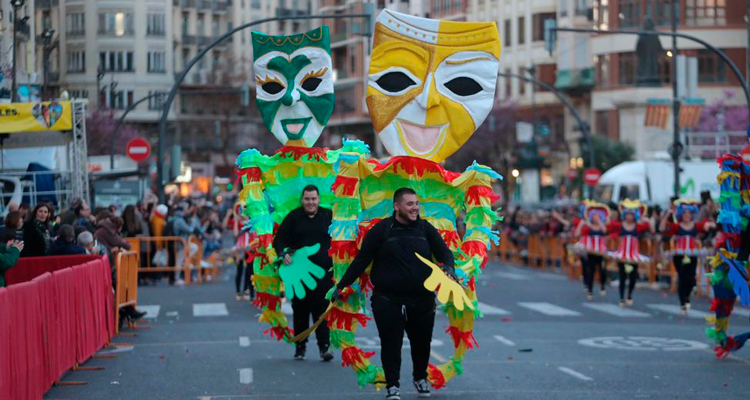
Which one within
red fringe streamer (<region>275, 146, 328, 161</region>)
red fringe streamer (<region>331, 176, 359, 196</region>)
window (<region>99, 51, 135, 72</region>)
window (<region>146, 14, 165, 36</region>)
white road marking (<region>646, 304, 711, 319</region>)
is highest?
window (<region>146, 14, 165, 36</region>)

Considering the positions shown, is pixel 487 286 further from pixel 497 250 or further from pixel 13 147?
pixel 497 250

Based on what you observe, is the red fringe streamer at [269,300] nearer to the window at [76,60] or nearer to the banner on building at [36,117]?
the banner on building at [36,117]

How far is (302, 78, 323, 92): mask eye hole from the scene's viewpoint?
15.1m

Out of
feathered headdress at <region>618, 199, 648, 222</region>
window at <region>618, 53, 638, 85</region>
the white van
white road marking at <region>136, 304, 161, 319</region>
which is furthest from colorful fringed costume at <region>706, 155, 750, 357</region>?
window at <region>618, 53, 638, 85</region>

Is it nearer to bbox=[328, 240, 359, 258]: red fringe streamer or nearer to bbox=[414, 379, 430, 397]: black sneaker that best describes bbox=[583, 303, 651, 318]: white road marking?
bbox=[414, 379, 430, 397]: black sneaker

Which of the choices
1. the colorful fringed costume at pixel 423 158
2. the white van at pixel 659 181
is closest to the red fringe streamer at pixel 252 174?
the colorful fringed costume at pixel 423 158

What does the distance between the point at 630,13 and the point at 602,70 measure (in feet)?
15.5

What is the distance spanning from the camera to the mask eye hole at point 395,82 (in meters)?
11.9

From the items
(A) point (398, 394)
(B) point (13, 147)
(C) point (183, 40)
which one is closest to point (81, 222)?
(B) point (13, 147)

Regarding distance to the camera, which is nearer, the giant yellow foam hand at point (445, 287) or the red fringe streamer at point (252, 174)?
the giant yellow foam hand at point (445, 287)

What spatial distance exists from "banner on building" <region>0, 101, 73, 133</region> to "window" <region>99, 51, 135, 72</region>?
18.1ft

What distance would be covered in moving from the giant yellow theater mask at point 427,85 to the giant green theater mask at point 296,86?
3.03m

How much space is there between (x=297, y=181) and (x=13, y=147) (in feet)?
39.3

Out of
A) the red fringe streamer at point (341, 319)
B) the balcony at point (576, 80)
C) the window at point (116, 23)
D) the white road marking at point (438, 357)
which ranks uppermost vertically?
the balcony at point (576, 80)
